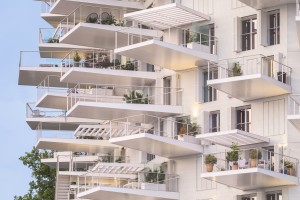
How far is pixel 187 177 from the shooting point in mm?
79625

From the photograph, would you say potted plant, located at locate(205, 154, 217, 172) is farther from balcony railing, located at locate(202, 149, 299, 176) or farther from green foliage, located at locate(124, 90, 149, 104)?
green foliage, located at locate(124, 90, 149, 104)

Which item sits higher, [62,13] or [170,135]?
[62,13]

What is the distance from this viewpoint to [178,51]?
7788 cm

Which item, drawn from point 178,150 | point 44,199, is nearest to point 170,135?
point 178,150

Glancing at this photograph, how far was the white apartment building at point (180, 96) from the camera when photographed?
74.6m

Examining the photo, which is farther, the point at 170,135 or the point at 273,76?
the point at 170,135

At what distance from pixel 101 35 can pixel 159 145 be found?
8.21 metres

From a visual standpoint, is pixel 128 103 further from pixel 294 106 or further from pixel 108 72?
pixel 294 106

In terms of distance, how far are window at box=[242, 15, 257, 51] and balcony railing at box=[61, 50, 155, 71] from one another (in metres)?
8.76

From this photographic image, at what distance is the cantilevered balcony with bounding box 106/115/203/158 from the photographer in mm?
78375

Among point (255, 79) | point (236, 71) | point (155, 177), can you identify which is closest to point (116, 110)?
point (155, 177)

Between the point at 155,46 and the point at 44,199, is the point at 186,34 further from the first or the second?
the point at 44,199

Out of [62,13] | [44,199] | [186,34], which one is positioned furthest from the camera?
[44,199]

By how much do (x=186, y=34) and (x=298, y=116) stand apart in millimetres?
11339
